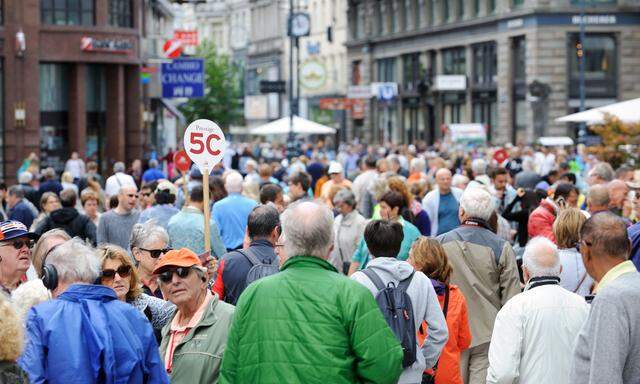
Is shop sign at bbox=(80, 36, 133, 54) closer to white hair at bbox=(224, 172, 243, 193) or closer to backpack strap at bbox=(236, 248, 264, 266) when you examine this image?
white hair at bbox=(224, 172, 243, 193)

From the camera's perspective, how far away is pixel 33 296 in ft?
23.2

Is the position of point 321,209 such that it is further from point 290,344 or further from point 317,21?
point 317,21

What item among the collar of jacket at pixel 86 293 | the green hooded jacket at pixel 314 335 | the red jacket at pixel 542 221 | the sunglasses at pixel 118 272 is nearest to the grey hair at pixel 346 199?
the red jacket at pixel 542 221

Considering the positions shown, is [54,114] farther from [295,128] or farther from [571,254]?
[571,254]

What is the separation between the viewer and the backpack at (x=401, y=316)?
7750mm

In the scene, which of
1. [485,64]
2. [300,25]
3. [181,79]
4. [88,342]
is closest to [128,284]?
[88,342]

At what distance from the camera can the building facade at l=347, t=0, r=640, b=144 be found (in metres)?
60.3

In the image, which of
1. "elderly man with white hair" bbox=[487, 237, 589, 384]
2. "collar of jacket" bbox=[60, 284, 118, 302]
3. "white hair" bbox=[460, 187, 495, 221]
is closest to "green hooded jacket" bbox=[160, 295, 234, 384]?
"collar of jacket" bbox=[60, 284, 118, 302]

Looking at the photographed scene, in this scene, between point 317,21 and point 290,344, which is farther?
point 317,21

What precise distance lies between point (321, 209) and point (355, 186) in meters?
15.0

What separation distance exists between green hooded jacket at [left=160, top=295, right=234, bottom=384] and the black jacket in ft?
26.2

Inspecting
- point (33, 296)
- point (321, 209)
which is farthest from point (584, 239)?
Result: point (33, 296)

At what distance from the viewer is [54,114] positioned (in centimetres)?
4147

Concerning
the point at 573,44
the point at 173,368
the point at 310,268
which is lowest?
the point at 173,368
